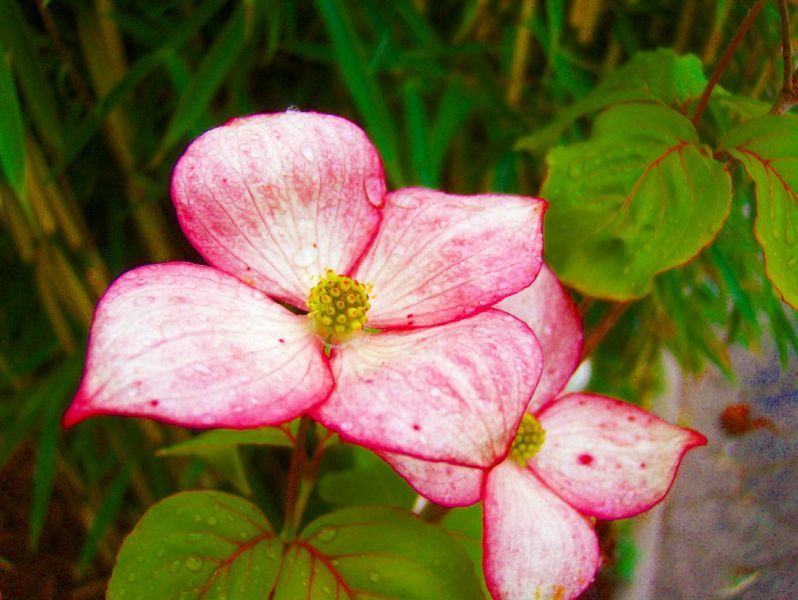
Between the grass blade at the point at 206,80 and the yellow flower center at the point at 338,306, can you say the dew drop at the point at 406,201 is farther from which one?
the grass blade at the point at 206,80

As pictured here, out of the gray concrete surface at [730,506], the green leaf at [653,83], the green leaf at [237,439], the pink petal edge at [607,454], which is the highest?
the green leaf at [653,83]

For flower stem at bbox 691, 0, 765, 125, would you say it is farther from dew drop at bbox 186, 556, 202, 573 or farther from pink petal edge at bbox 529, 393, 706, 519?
dew drop at bbox 186, 556, 202, 573

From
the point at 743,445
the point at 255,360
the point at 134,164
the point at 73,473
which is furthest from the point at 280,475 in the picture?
the point at 743,445

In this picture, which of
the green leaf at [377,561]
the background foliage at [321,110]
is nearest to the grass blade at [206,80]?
the background foliage at [321,110]

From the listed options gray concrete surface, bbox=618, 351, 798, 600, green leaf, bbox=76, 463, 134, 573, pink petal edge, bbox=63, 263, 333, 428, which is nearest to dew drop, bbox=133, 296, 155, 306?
pink petal edge, bbox=63, 263, 333, 428

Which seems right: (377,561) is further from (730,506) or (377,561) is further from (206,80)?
(730,506)

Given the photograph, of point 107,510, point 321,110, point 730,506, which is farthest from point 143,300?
point 730,506

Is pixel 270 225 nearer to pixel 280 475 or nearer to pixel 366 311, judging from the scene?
pixel 366 311
